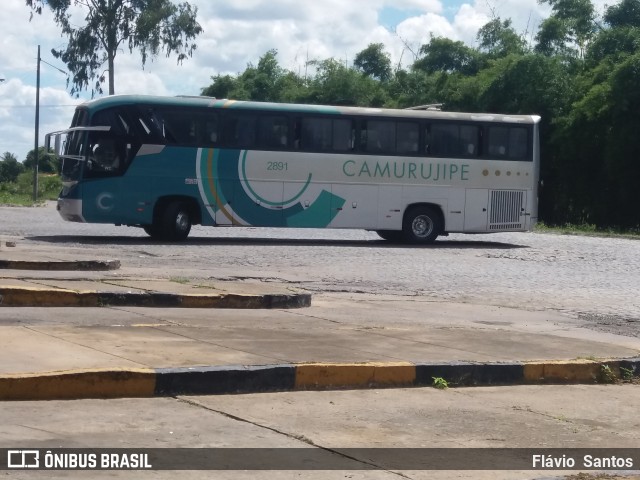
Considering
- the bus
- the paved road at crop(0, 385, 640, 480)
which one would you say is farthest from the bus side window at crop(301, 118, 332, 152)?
the paved road at crop(0, 385, 640, 480)

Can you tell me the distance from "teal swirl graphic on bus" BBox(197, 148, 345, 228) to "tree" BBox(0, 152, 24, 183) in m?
82.6

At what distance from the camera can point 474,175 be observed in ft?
85.4

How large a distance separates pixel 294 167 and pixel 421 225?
3491 millimetres

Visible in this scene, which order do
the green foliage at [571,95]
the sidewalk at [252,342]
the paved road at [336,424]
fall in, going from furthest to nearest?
the green foliage at [571,95] → the sidewalk at [252,342] → the paved road at [336,424]

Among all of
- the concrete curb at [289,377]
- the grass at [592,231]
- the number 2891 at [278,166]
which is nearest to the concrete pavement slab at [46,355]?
the concrete curb at [289,377]

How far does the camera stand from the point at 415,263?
1947 cm

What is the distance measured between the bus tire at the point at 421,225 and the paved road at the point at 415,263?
0.44 m

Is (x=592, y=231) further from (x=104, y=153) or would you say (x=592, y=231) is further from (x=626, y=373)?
(x=626, y=373)

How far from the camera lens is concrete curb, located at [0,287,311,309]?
1052 cm

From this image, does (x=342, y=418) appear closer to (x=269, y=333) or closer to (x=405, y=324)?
(x=269, y=333)

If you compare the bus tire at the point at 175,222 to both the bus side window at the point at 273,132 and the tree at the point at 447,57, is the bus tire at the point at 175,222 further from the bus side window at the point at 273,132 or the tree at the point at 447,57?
the tree at the point at 447,57

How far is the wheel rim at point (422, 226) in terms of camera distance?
2564 cm

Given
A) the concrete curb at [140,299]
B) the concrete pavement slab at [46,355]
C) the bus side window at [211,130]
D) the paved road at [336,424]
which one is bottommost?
the paved road at [336,424]

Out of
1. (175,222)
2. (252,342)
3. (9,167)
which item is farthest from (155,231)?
(9,167)
